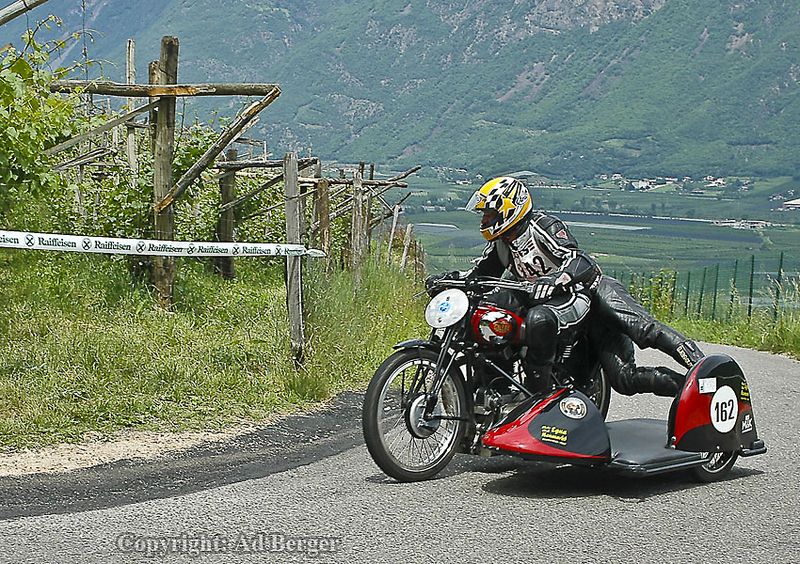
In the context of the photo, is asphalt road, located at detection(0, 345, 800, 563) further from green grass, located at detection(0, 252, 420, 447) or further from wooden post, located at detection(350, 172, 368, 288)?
wooden post, located at detection(350, 172, 368, 288)

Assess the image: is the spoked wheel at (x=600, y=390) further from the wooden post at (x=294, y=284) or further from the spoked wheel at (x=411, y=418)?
the wooden post at (x=294, y=284)

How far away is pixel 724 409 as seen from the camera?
7965 millimetres

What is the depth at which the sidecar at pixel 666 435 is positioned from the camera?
7.60 meters

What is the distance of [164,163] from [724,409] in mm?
8325

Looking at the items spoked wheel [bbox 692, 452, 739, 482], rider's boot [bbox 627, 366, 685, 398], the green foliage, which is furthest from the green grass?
spoked wheel [bbox 692, 452, 739, 482]

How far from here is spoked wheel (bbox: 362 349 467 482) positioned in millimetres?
7613

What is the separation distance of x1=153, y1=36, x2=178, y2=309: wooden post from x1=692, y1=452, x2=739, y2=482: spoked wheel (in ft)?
25.5

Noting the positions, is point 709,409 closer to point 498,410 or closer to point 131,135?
point 498,410

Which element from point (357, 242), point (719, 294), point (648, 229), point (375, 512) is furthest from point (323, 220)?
point (648, 229)

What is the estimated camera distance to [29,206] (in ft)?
47.7

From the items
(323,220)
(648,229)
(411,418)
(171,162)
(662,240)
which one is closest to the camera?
(411,418)

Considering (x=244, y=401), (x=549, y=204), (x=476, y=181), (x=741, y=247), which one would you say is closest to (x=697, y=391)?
(x=244, y=401)

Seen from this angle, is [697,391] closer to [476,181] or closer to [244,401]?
[244,401]

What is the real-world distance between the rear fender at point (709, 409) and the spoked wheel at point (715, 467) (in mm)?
75
